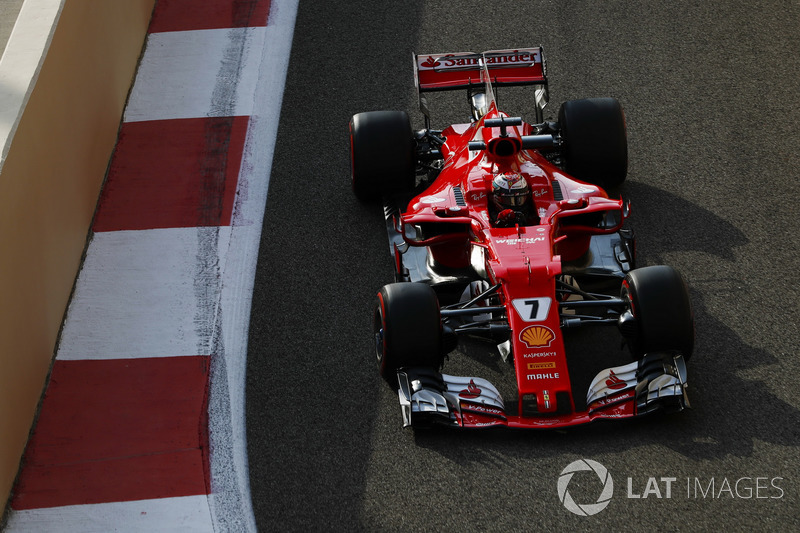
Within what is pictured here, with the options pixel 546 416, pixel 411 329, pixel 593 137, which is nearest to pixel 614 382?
pixel 546 416

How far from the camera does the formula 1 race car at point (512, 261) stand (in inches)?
234

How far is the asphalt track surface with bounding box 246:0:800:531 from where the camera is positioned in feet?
18.7

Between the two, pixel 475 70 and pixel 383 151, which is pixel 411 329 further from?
pixel 475 70

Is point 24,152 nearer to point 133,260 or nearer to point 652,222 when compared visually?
point 133,260

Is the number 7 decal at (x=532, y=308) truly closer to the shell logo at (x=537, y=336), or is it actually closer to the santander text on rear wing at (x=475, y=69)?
the shell logo at (x=537, y=336)

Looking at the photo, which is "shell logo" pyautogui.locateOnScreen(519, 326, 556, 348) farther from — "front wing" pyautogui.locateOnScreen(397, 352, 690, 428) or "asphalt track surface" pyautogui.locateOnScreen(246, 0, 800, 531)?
"asphalt track surface" pyautogui.locateOnScreen(246, 0, 800, 531)

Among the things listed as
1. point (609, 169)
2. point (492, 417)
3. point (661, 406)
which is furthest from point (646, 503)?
point (609, 169)

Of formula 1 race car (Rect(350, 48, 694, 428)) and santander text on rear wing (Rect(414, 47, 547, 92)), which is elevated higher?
santander text on rear wing (Rect(414, 47, 547, 92))

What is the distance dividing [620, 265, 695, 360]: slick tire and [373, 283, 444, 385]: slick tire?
120 centimetres

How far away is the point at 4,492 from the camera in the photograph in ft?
19.3

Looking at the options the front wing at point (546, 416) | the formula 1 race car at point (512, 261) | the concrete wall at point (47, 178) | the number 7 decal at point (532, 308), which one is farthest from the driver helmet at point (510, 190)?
the concrete wall at point (47, 178)

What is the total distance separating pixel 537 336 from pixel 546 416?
18.6 inches

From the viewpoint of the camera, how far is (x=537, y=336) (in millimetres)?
6020

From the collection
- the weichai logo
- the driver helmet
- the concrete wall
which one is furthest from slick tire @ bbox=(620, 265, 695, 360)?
the concrete wall
